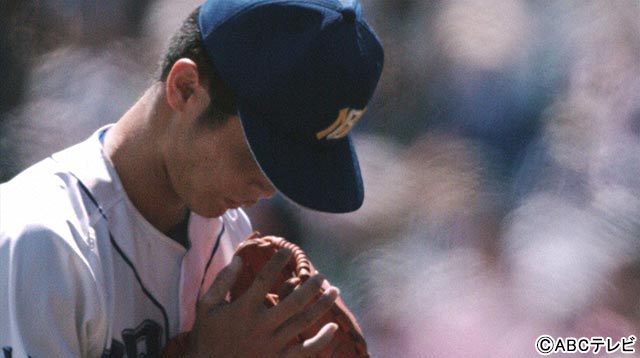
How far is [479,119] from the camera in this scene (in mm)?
2611

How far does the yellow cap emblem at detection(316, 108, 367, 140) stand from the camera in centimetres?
131

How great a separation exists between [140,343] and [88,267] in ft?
0.66

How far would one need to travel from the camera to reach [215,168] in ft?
4.38

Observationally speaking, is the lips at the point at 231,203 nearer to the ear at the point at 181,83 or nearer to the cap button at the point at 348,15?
the ear at the point at 181,83

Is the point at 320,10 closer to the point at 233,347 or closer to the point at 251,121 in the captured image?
the point at 251,121

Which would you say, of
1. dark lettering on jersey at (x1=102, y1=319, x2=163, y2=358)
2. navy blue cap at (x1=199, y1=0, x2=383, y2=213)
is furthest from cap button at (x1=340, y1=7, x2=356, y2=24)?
dark lettering on jersey at (x1=102, y1=319, x2=163, y2=358)

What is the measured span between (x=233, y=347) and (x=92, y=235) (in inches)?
10.4

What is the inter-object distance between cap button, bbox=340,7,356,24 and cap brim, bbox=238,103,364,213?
0.59 ft

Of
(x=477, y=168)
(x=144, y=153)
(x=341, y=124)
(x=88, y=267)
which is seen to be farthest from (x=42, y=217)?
(x=477, y=168)

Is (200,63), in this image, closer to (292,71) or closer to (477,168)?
(292,71)

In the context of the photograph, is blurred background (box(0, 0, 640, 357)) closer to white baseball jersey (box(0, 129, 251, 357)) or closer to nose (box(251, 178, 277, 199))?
white baseball jersey (box(0, 129, 251, 357))

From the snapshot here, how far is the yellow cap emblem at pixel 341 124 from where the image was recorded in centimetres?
131

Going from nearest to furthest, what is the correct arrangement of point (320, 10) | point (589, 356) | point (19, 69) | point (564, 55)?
point (320, 10), point (589, 356), point (564, 55), point (19, 69)

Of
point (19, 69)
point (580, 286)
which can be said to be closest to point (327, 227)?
point (580, 286)
